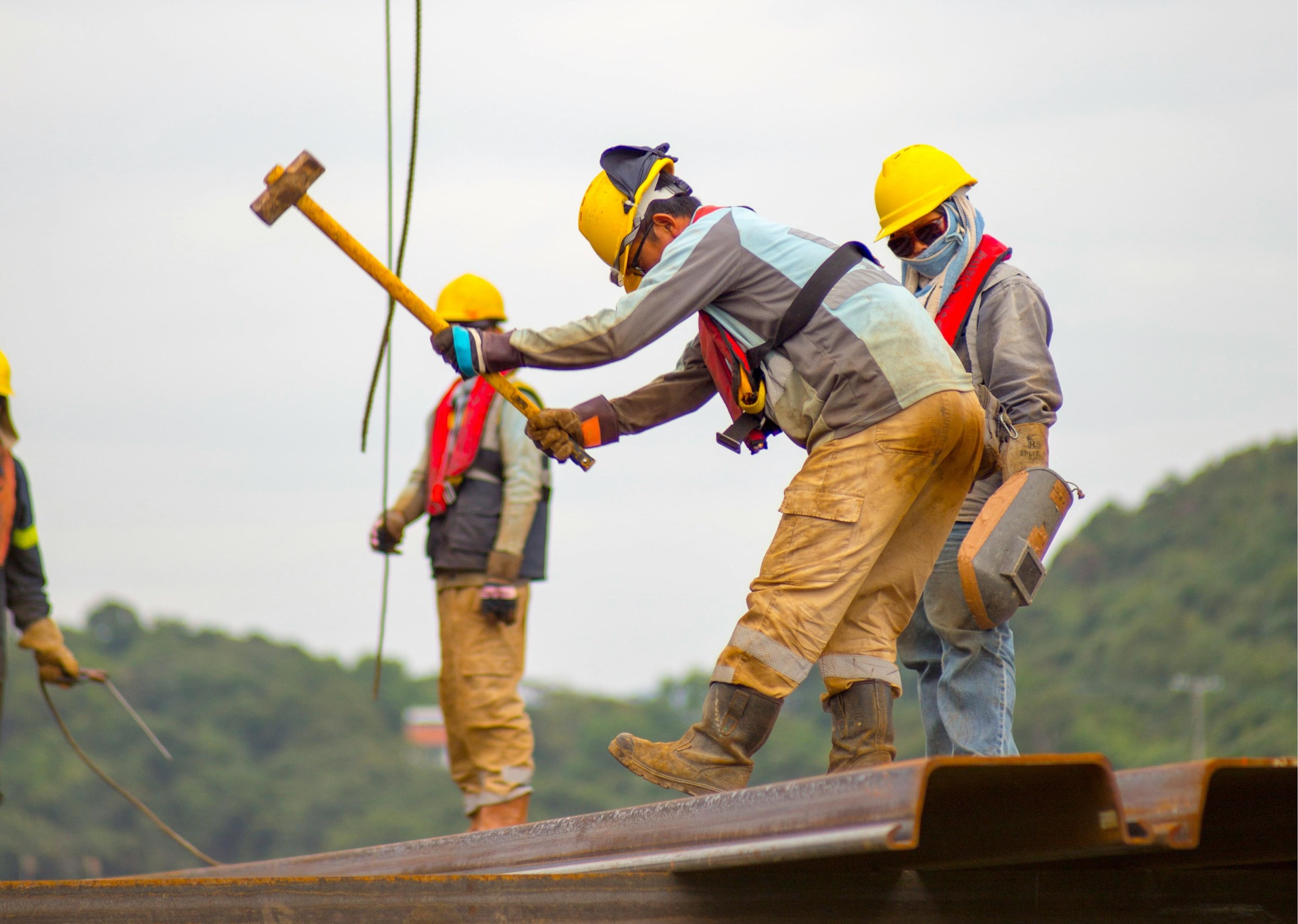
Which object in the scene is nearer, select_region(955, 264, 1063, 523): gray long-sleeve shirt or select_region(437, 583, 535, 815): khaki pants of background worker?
select_region(955, 264, 1063, 523): gray long-sleeve shirt

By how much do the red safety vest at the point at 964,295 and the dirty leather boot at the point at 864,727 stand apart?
1.16 meters

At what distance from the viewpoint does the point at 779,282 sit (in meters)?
3.54

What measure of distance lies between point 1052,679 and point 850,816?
4550 cm

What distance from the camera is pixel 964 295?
4.25 m

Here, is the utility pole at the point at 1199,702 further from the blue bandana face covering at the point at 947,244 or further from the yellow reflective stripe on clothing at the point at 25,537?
the blue bandana face covering at the point at 947,244

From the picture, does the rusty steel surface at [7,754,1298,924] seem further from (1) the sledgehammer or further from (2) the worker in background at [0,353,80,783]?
(2) the worker in background at [0,353,80,783]

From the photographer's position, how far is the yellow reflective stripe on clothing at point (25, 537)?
6.04 metres

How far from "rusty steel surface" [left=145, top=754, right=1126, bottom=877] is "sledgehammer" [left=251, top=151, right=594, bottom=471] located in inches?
47.3

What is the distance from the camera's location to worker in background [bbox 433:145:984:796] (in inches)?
133


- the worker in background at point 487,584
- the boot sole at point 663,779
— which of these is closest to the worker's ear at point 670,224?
the boot sole at point 663,779

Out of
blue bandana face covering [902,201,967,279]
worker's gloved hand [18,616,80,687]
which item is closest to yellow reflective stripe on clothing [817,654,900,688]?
blue bandana face covering [902,201,967,279]

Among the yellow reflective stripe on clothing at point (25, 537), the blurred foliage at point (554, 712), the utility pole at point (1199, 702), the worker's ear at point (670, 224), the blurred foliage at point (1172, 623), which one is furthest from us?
the blurred foliage at point (554, 712)

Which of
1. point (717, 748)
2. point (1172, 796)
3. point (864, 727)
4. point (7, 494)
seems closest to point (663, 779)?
point (717, 748)

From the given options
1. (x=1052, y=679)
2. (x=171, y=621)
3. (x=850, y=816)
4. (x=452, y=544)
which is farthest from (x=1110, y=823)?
(x=171, y=621)
